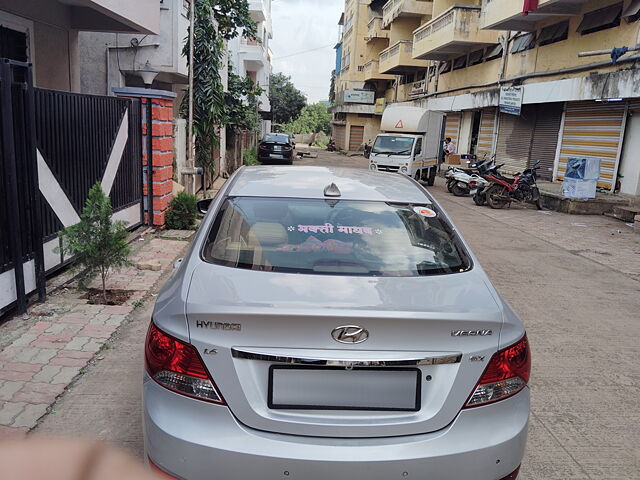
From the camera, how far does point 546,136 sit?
20562 millimetres

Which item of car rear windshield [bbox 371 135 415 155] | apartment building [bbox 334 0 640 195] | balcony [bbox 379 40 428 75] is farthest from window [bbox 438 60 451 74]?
car rear windshield [bbox 371 135 415 155]

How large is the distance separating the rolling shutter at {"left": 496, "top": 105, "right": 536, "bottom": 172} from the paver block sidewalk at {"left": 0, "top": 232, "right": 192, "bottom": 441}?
62.8 ft

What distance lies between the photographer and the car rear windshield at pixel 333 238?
270cm

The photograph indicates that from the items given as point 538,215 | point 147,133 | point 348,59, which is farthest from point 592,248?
point 348,59

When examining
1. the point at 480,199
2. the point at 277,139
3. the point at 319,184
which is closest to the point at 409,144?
the point at 480,199

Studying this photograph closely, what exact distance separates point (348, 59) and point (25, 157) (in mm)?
55996

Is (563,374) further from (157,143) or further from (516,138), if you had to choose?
(516,138)

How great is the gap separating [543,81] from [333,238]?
19.3m

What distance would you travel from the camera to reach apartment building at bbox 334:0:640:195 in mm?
15773

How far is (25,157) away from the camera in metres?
4.92

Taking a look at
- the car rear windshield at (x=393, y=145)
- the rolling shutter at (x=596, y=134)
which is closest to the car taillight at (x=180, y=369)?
the rolling shutter at (x=596, y=134)

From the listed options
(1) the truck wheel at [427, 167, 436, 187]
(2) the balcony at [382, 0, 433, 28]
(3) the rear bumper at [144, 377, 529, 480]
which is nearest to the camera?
(3) the rear bumper at [144, 377, 529, 480]

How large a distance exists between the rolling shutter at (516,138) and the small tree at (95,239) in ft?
64.0

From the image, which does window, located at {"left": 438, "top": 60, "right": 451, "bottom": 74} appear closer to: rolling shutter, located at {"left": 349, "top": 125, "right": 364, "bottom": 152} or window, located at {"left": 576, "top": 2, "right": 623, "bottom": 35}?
window, located at {"left": 576, "top": 2, "right": 623, "bottom": 35}
